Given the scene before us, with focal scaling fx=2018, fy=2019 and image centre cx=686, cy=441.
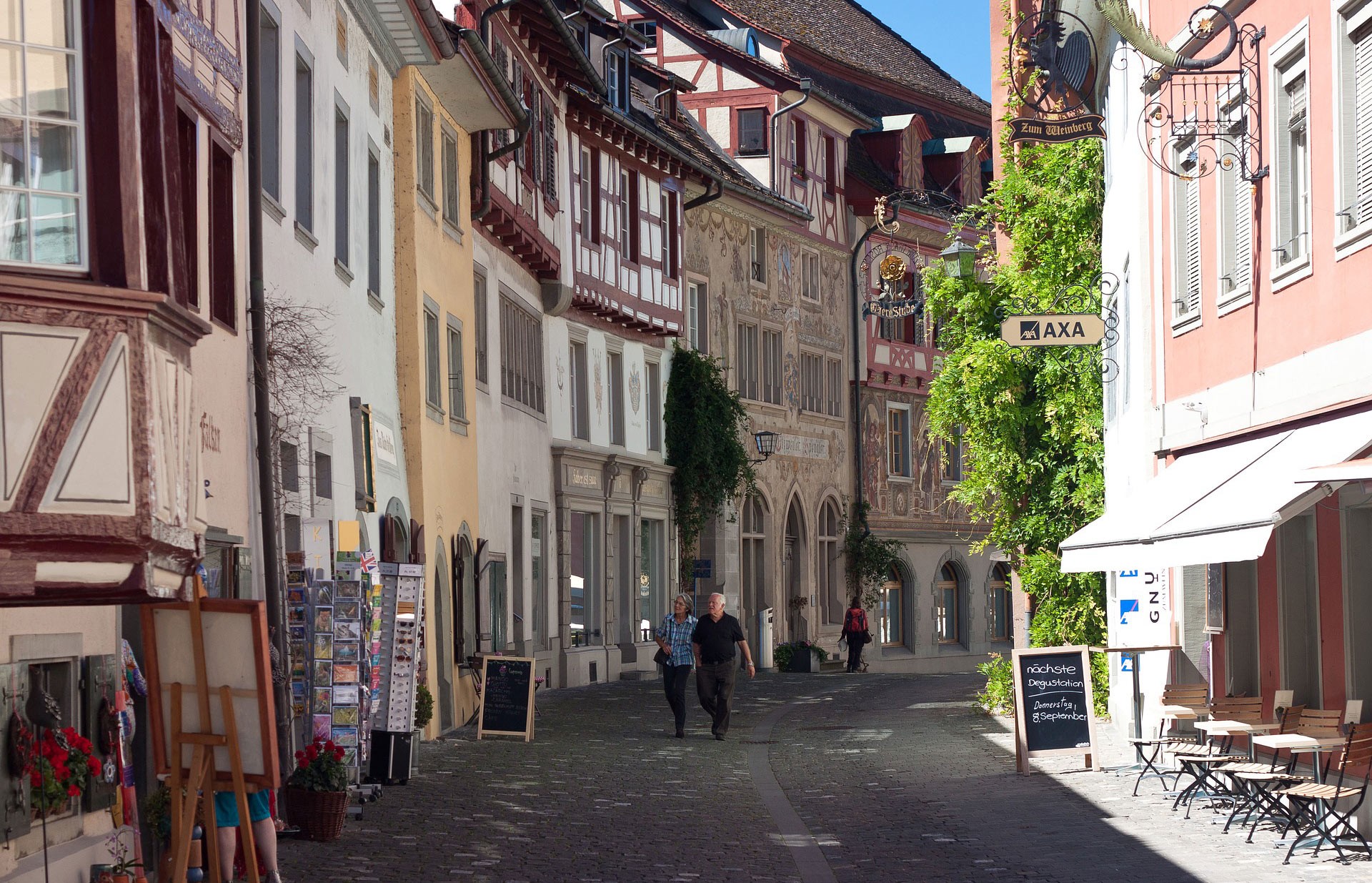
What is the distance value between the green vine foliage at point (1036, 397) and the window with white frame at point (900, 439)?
2114cm

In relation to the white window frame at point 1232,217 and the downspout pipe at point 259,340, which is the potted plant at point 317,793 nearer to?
the downspout pipe at point 259,340

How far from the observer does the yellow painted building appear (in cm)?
2061

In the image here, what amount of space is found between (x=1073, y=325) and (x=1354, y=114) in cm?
583

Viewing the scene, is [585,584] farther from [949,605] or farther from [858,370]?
[949,605]

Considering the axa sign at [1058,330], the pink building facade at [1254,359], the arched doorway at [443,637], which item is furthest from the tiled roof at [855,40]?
the pink building facade at [1254,359]

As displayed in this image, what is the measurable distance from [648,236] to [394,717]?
64.0 feet

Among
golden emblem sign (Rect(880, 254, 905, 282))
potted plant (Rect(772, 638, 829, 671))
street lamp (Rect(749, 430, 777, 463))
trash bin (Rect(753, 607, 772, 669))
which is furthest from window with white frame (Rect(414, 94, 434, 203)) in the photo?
trash bin (Rect(753, 607, 772, 669))

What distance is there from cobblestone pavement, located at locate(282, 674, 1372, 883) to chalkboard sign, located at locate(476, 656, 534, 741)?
297 mm

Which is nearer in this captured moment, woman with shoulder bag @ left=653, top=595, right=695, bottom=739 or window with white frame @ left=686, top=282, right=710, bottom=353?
woman with shoulder bag @ left=653, top=595, right=695, bottom=739

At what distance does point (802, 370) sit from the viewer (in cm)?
4247

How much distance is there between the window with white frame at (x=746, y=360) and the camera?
39.6 m

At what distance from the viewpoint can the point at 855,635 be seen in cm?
4125

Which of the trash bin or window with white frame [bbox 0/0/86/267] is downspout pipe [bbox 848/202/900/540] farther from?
window with white frame [bbox 0/0/86/267]

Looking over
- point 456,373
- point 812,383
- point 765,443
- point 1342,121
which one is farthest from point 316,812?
point 812,383
